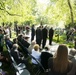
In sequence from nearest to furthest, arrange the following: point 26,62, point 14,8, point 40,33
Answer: point 26,62 < point 40,33 < point 14,8

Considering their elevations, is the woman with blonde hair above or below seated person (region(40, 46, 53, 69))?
above

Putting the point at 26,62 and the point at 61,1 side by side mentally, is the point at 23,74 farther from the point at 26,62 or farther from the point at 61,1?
the point at 61,1

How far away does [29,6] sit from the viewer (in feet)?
72.4

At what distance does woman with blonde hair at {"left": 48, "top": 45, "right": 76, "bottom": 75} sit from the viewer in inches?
249

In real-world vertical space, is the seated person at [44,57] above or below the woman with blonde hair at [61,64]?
below

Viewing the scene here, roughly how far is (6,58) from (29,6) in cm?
1087

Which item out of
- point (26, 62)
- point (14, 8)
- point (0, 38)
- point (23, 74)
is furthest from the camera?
point (14, 8)

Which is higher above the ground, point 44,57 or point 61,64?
point 61,64

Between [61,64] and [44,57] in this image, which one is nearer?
[61,64]

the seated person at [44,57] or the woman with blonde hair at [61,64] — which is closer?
the woman with blonde hair at [61,64]

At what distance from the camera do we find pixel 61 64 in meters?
6.42

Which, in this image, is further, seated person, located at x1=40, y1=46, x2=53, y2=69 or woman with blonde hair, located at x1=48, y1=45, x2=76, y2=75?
seated person, located at x1=40, y1=46, x2=53, y2=69

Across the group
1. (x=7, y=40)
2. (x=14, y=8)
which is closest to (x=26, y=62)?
(x=7, y=40)

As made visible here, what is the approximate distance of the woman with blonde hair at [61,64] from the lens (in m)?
6.32
